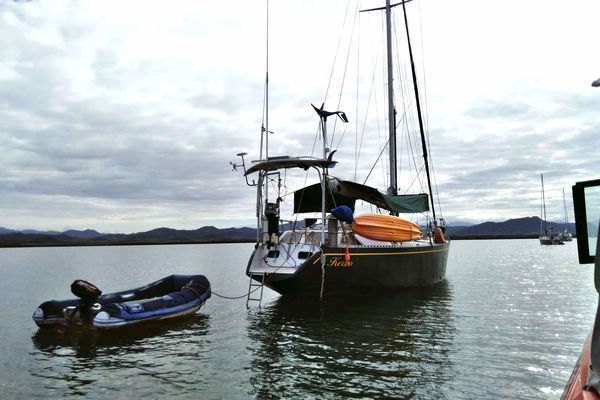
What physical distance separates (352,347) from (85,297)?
25.9ft

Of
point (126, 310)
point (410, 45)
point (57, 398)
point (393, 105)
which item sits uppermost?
point (410, 45)

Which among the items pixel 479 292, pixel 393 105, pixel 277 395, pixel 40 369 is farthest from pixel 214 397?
pixel 393 105

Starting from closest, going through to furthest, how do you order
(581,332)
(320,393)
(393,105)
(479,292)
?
(320,393) → (581,332) → (479,292) → (393,105)

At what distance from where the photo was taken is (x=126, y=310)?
12.7 m

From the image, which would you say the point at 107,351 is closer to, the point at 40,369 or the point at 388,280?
the point at 40,369

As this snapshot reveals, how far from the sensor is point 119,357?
10320mm

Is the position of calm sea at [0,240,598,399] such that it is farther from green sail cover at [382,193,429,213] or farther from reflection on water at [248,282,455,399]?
green sail cover at [382,193,429,213]

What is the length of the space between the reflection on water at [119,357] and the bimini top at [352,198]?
814cm

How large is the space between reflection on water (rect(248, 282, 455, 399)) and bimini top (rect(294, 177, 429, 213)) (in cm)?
432

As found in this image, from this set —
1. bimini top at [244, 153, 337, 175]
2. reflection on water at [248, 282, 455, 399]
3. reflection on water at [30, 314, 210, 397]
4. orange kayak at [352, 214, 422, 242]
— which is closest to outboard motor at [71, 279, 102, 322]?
reflection on water at [30, 314, 210, 397]

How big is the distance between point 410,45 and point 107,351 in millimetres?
23001

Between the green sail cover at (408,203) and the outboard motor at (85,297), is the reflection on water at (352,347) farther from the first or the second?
the outboard motor at (85,297)

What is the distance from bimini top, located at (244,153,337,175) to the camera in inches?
A: 603

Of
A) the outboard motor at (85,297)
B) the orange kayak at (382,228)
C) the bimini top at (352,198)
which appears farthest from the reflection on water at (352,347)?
the outboard motor at (85,297)
